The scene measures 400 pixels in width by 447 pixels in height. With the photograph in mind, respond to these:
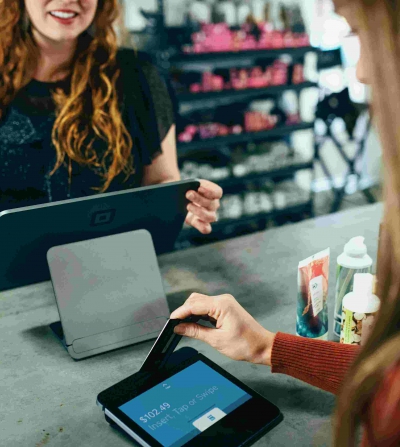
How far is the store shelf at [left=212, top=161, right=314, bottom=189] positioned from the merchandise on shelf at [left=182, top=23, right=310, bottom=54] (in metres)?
0.95

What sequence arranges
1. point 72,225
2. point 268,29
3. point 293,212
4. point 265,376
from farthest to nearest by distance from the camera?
point 293,212
point 268,29
point 72,225
point 265,376

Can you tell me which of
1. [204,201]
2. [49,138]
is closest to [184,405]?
[204,201]

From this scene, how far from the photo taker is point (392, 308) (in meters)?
0.56

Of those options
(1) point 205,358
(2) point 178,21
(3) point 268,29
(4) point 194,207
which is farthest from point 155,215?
(3) point 268,29

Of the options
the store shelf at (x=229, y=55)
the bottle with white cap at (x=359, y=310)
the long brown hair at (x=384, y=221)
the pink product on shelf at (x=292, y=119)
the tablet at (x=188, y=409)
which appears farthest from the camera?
the pink product on shelf at (x=292, y=119)

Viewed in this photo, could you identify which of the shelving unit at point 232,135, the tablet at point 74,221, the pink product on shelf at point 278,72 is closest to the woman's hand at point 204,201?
the tablet at point 74,221

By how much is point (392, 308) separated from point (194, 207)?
87cm

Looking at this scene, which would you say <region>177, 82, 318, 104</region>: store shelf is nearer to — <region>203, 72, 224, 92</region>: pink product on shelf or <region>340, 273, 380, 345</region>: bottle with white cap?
<region>203, 72, 224, 92</region>: pink product on shelf

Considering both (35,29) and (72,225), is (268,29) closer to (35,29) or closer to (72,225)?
(35,29)

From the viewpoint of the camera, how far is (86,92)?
6.13ft

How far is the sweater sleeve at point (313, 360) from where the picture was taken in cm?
94

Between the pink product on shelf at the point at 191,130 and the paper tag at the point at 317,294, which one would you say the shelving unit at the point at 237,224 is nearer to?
the pink product on shelf at the point at 191,130

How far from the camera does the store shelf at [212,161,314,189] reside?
394cm

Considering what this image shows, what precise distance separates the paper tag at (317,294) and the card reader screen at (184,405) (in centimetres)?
26
